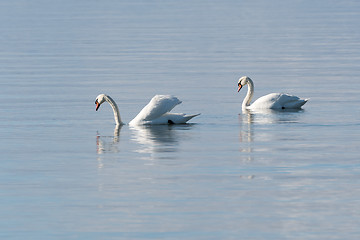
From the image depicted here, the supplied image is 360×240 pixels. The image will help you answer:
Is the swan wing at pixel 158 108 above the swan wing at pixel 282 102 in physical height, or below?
below

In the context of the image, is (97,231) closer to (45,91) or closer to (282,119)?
(282,119)

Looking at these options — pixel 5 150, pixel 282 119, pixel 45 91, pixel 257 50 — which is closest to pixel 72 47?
pixel 257 50

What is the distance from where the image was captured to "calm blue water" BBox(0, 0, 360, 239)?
14.0 metres

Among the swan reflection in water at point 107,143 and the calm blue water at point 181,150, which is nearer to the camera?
the calm blue water at point 181,150

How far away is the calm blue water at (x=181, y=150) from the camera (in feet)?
45.8

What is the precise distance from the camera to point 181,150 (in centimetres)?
2005

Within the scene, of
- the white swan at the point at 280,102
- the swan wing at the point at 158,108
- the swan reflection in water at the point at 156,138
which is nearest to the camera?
the swan reflection in water at the point at 156,138

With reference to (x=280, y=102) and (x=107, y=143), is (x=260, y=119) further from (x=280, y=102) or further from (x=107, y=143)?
(x=107, y=143)

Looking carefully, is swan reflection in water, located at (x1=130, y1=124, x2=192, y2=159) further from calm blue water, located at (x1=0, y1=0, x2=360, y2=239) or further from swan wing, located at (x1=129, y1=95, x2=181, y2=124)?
swan wing, located at (x1=129, y1=95, x2=181, y2=124)

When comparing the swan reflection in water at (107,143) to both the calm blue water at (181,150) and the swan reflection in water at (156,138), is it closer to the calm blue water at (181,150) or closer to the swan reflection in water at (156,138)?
the calm blue water at (181,150)

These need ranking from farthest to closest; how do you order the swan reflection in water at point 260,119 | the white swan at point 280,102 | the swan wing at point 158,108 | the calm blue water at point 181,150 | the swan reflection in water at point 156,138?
the white swan at point 280,102
the swan wing at point 158,108
the swan reflection in water at point 260,119
the swan reflection in water at point 156,138
the calm blue water at point 181,150

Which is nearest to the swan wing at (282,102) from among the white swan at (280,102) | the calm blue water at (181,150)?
the white swan at (280,102)

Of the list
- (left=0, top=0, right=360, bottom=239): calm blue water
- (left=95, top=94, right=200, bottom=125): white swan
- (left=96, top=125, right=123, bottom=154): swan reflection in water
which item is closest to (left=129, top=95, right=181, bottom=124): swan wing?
(left=95, top=94, right=200, bottom=125): white swan

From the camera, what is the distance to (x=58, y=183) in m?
16.6
